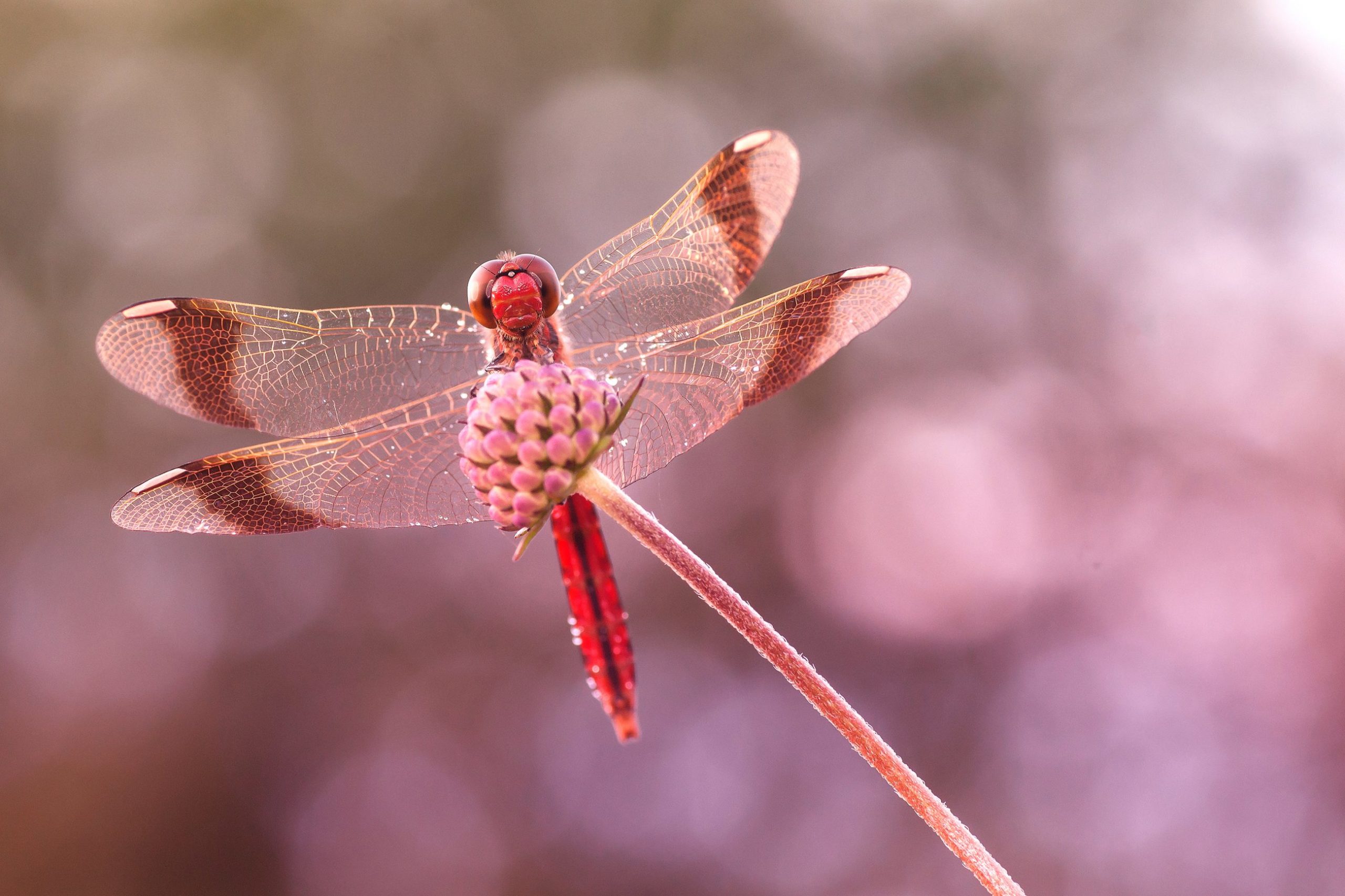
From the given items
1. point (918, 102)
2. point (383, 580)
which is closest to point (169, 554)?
point (383, 580)

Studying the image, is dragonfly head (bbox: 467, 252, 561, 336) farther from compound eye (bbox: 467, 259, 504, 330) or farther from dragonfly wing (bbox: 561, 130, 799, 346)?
dragonfly wing (bbox: 561, 130, 799, 346)

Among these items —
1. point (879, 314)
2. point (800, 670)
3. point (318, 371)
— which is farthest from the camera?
point (318, 371)

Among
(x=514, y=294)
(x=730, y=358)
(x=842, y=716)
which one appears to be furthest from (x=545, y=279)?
(x=842, y=716)

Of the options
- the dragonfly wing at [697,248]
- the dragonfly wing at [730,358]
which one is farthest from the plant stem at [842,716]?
the dragonfly wing at [697,248]

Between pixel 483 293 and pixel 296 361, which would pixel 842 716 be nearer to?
pixel 483 293

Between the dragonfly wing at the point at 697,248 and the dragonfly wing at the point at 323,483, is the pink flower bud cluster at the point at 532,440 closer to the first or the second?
the dragonfly wing at the point at 323,483

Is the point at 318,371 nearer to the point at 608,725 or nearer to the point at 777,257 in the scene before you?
the point at 608,725
